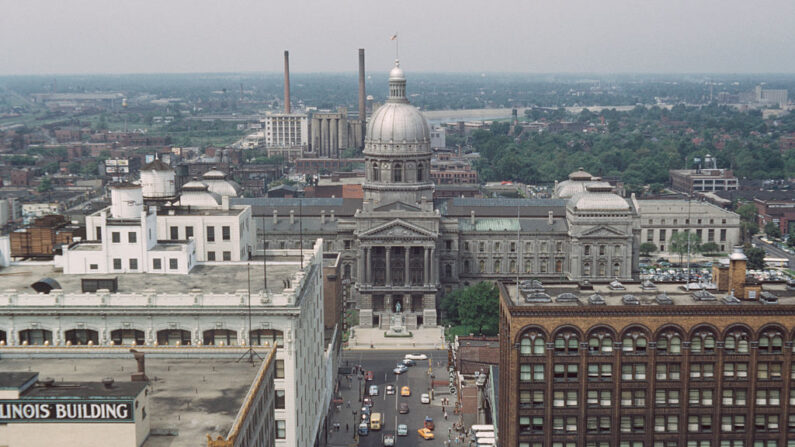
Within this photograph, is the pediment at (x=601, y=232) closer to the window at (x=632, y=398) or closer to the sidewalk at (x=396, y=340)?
the sidewalk at (x=396, y=340)

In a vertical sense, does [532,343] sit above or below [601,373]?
above

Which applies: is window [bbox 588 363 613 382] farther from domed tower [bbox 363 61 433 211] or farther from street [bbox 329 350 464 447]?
domed tower [bbox 363 61 433 211]

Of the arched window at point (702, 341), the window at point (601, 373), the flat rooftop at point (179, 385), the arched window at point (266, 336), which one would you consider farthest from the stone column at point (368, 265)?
the flat rooftop at point (179, 385)

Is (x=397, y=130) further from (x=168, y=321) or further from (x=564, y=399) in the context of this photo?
(x=168, y=321)

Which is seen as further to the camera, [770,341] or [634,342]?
[634,342]

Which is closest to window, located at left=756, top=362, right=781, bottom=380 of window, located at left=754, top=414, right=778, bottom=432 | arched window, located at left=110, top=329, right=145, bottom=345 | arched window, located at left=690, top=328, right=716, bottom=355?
window, located at left=754, top=414, right=778, bottom=432

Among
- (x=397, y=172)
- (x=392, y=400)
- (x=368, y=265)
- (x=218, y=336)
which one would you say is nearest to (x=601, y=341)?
(x=218, y=336)

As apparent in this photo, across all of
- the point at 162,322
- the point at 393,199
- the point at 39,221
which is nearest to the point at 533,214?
the point at 393,199

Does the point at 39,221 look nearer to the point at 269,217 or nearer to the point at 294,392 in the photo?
the point at 294,392
